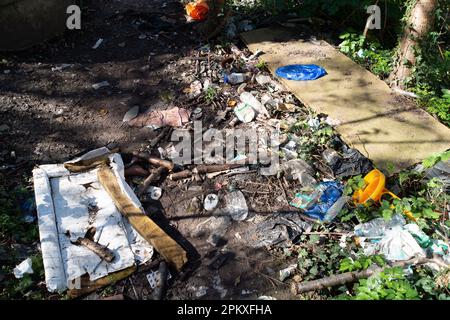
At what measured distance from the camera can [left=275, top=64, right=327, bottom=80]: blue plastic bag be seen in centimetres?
522

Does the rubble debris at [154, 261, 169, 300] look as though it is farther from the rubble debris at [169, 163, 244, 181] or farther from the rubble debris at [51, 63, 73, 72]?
the rubble debris at [51, 63, 73, 72]

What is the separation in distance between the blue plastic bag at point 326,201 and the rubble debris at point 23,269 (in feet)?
7.92

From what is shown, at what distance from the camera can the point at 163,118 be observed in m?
4.80

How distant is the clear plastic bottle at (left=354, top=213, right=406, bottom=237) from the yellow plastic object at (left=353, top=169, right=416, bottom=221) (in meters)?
0.23

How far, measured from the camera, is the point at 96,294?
10.3ft

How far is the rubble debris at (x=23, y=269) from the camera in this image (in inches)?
126

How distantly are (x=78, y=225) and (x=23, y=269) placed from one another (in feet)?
1.83

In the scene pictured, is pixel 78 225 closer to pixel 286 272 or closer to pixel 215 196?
pixel 215 196

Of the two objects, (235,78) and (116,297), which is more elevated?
(235,78)

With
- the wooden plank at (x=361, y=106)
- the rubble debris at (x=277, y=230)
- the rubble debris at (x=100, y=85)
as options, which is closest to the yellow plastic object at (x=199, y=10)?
the wooden plank at (x=361, y=106)

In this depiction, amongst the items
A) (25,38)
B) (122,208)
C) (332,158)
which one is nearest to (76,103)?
(25,38)

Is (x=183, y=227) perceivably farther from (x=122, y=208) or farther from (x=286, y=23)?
(x=286, y=23)

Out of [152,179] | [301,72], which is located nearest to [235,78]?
[301,72]

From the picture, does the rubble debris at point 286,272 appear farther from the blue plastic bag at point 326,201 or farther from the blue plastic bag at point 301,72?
the blue plastic bag at point 301,72
